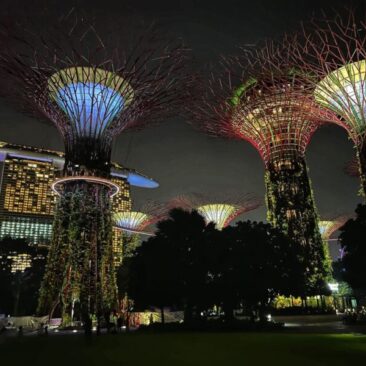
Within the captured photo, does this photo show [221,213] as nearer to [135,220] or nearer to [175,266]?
[135,220]

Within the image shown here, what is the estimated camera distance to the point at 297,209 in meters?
46.2

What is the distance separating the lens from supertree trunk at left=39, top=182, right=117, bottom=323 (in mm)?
Answer: 31469

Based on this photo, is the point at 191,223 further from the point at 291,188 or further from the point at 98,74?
the point at 291,188

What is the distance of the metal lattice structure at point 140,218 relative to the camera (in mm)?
61500

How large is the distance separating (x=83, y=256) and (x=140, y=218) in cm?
2923

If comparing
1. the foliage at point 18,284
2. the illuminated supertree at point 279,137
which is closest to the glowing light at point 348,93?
the illuminated supertree at point 279,137

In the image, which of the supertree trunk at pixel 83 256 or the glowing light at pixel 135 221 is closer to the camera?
the supertree trunk at pixel 83 256

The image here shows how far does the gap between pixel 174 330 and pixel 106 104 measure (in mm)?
17920

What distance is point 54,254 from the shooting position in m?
31.9

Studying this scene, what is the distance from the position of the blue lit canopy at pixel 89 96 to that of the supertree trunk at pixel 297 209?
22.0m

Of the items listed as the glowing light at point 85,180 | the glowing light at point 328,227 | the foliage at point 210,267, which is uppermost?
the glowing light at point 328,227

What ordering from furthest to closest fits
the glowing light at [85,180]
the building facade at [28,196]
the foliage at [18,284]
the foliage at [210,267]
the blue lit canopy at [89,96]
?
the building facade at [28,196], the foliage at [18,284], the glowing light at [85,180], the blue lit canopy at [89,96], the foliage at [210,267]

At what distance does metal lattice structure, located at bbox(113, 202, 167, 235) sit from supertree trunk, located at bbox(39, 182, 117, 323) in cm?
2768

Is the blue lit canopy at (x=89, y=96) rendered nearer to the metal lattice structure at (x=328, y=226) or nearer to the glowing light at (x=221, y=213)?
the glowing light at (x=221, y=213)
